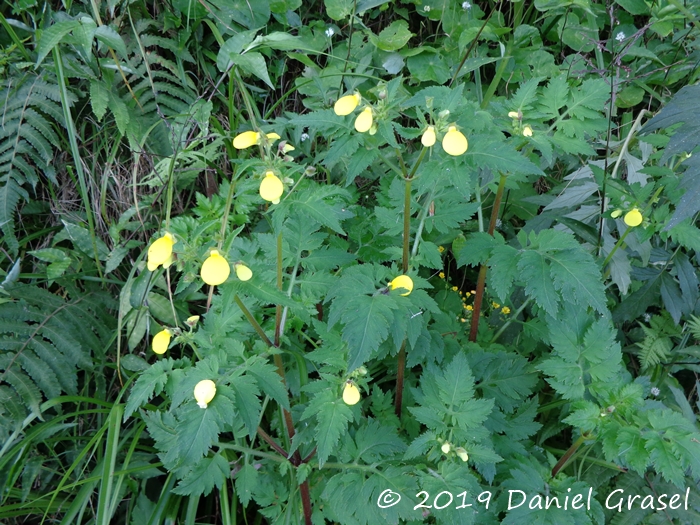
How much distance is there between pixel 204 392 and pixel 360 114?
0.68 meters

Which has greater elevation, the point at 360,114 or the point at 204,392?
the point at 360,114

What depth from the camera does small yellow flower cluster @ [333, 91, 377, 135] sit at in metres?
1.09

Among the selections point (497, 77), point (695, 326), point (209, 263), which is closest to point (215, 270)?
point (209, 263)

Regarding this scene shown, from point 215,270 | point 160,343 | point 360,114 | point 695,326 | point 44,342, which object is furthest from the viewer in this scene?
point 44,342

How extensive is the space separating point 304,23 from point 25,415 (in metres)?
2.07

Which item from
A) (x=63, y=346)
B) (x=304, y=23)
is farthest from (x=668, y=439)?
(x=304, y=23)

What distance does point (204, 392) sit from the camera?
104cm

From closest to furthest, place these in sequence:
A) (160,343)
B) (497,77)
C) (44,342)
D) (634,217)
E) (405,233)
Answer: (160,343) < (405,233) < (634,217) < (44,342) < (497,77)

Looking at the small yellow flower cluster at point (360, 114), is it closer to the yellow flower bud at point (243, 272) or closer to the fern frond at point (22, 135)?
the yellow flower bud at point (243, 272)

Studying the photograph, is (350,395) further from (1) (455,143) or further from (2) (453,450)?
(1) (455,143)

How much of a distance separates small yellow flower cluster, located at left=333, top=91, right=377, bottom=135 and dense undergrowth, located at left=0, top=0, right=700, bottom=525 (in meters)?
0.01

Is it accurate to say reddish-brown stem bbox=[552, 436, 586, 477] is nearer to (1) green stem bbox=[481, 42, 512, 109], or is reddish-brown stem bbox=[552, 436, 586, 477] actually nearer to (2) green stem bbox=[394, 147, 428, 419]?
(2) green stem bbox=[394, 147, 428, 419]

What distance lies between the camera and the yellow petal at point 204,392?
1041 millimetres

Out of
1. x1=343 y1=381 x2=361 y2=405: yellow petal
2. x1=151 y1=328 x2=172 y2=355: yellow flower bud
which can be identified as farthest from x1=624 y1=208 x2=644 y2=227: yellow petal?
x1=151 y1=328 x2=172 y2=355: yellow flower bud
